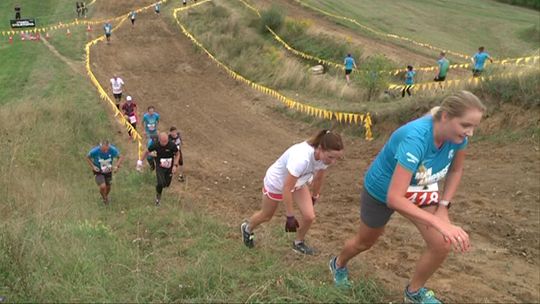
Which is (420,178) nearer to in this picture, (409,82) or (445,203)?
(445,203)

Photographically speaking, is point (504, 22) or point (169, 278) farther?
point (504, 22)

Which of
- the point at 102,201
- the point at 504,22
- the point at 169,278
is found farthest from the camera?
the point at 504,22

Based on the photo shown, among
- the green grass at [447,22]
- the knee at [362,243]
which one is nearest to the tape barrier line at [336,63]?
the green grass at [447,22]

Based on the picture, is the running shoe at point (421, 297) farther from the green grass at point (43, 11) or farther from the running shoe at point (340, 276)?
the green grass at point (43, 11)

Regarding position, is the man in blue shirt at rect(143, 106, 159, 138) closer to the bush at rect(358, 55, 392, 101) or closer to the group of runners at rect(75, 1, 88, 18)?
the bush at rect(358, 55, 392, 101)

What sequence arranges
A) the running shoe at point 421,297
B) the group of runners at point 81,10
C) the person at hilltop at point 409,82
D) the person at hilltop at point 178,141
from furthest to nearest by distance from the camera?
1. the group of runners at point 81,10
2. the person at hilltop at point 409,82
3. the person at hilltop at point 178,141
4. the running shoe at point 421,297

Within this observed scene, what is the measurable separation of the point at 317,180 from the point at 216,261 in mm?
1658

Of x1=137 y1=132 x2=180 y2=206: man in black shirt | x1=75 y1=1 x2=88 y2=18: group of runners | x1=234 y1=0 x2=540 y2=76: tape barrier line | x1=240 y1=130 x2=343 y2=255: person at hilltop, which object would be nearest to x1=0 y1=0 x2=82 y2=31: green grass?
x1=75 y1=1 x2=88 y2=18: group of runners

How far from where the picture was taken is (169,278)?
499cm

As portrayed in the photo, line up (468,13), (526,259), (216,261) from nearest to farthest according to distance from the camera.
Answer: (216,261) → (526,259) → (468,13)

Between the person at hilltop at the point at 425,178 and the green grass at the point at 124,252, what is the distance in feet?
2.45

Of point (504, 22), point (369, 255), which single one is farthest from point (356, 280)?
→ point (504, 22)

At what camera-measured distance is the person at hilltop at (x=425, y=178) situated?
12.0ft

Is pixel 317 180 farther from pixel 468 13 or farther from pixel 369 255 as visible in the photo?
pixel 468 13
